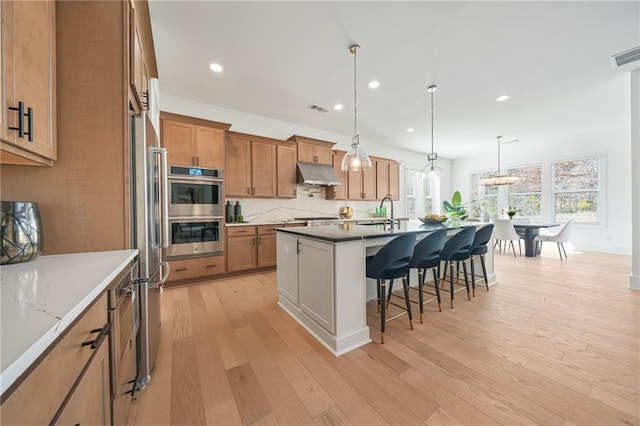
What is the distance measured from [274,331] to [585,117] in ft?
23.3

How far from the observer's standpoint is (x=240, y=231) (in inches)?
154

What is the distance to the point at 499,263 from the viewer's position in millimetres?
4840

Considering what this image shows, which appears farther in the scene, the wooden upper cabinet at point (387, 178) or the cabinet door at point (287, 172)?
the wooden upper cabinet at point (387, 178)

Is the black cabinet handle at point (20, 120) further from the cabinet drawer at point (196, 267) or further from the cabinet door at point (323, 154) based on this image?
the cabinet door at point (323, 154)

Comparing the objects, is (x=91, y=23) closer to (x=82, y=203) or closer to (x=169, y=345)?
(x=82, y=203)

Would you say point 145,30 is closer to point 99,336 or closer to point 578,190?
point 99,336

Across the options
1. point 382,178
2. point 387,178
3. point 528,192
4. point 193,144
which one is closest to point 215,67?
point 193,144

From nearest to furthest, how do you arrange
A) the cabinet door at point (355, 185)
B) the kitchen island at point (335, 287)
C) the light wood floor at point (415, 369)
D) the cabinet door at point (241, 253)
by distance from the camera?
the light wood floor at point (415, 369)
the kitchen island at point (335, 287)
the cabinet door at point (241, 253)
the cabinet door at point (355, 185)

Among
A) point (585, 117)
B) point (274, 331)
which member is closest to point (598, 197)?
point (585, 117)

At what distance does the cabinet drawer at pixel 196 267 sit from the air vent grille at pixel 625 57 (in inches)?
225

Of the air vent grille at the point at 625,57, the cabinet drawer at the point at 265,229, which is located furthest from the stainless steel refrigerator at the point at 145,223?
the air vent grille at the point at 625,57

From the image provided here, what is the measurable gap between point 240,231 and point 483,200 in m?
7.77

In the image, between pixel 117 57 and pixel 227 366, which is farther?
pixel 227 366

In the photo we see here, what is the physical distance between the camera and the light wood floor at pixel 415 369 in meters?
1.34
